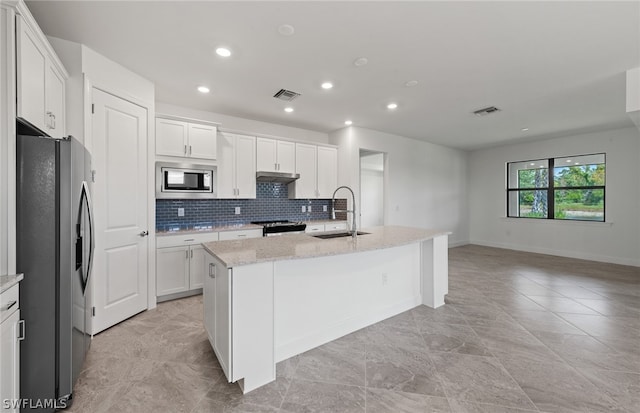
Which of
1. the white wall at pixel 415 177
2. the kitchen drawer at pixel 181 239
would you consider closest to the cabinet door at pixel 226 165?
the kitchen drawer at pixel 181 239

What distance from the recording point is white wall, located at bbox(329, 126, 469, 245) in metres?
5.05

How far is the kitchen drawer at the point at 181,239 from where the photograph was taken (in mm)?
3195

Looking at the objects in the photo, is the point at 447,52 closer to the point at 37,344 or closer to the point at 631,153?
the point at 37,344

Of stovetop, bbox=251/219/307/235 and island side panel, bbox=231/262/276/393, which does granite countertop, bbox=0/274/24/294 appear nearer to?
island side panel, bbox=231/262/276/393

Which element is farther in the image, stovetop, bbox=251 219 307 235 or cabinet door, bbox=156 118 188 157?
stovetop, bbox=251 219 307 235

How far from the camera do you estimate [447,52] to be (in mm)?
2463

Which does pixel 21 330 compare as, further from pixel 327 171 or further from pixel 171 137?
pixel 327 171

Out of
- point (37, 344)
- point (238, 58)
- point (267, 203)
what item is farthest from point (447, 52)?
point (37, 344)

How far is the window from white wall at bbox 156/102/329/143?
516cm

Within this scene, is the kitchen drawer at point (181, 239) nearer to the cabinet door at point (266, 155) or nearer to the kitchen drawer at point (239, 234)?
the kitchen drawer at point (239, 234)

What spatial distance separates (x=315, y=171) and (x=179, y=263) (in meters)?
2.69

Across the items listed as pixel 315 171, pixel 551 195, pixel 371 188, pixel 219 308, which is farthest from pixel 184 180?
pixel 551 195

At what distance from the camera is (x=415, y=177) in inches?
239

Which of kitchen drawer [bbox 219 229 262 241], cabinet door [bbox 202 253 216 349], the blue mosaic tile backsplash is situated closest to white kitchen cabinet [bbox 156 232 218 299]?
kitchen drawer [bbox 219 229 262 241]
